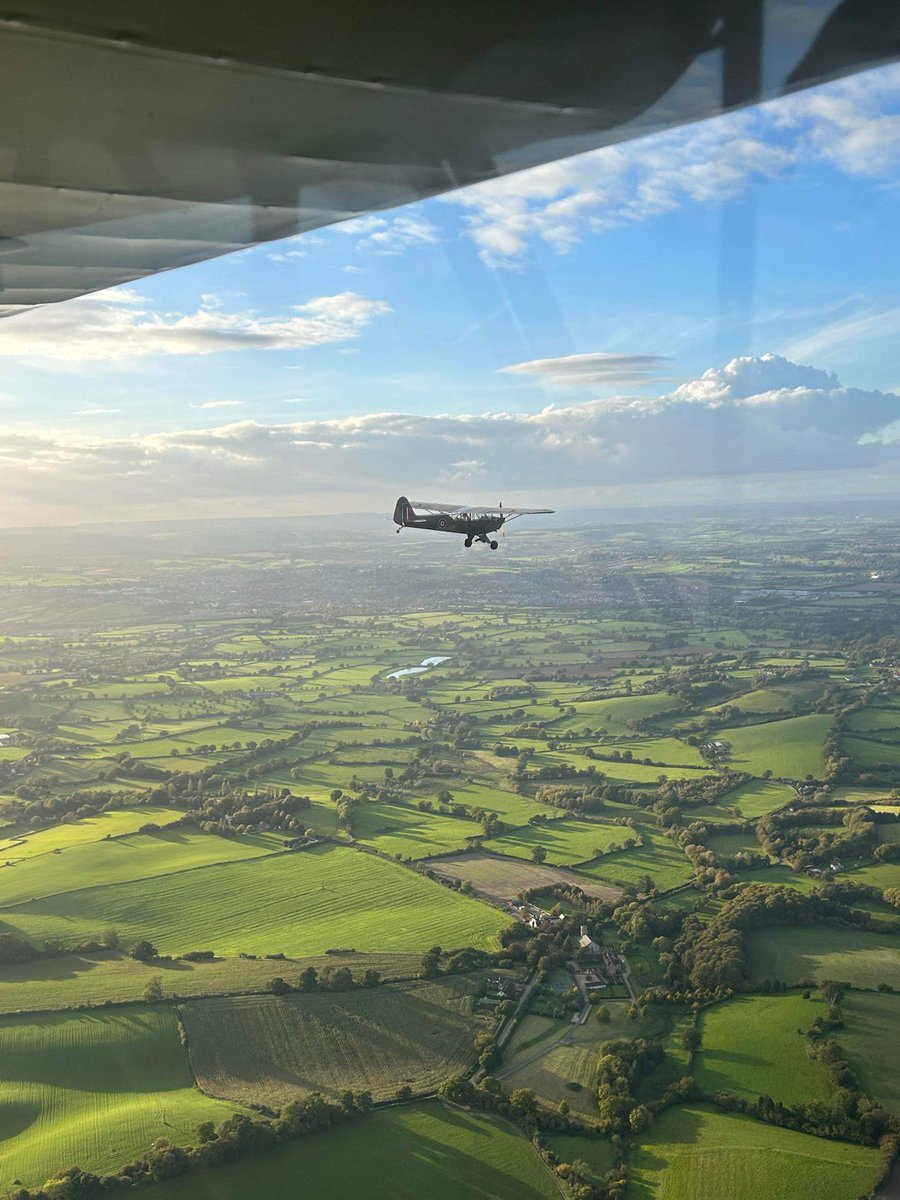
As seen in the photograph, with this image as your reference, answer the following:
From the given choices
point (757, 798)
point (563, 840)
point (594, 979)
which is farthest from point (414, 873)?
point (757, 798)

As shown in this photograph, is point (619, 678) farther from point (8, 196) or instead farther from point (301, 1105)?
point (8, 196)

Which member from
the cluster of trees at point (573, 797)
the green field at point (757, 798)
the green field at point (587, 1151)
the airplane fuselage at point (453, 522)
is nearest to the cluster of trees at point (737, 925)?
the green field at point (587, 1151)

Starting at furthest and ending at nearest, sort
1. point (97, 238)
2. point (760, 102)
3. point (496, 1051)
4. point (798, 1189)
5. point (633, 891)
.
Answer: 1. point (633, 891)
2. point (496, 1051)
3. point (798, 1189)
4. point (97, 238)
5. point (760, 102)

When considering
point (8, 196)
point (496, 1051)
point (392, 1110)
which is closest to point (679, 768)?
point (496, 1051)

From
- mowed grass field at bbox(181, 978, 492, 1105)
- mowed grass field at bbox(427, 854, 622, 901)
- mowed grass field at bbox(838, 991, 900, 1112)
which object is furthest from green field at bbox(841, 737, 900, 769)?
mowed grass field at bbox(181, 978, 492, 1105)

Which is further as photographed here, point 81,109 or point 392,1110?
point 392,1110

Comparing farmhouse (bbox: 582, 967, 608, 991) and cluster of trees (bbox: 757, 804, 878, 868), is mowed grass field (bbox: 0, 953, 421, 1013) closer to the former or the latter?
Result: farmhouse (bbox: 582, 967, 608, 991)
